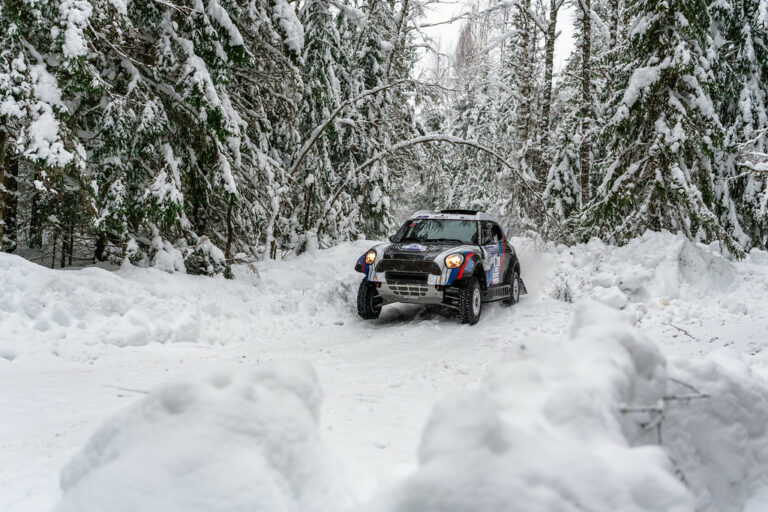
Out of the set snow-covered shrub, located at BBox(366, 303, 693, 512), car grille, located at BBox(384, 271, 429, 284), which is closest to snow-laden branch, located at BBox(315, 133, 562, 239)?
car grille, located at BBox(384, 271, 429, 284)

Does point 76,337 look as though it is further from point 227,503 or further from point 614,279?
point 614,279

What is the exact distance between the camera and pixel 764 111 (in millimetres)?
14508

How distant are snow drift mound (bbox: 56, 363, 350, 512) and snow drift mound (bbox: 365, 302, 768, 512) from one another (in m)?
0.61

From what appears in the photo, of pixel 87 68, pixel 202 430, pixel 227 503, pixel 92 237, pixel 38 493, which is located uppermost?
pixel 87 68

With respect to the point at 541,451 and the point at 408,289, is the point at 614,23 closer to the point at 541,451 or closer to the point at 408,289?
the point at 408,289

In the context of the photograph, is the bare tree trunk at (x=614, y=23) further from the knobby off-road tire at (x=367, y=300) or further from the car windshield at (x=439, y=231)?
the knobby off-road tire at (x=367, y=300)

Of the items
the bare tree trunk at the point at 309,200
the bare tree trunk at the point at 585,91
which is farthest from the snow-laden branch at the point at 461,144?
the bare tree trunk at the point at 585,91

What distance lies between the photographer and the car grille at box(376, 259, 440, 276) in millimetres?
8977

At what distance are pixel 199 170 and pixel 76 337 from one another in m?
4.29

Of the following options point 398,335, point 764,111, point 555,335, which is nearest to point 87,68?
point 398,335

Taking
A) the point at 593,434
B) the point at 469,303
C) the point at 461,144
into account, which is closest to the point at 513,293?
the point at 469,303

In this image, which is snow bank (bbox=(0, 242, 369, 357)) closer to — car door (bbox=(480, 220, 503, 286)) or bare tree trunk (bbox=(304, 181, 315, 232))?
car door (bbox=(480, 220, 503, 286))

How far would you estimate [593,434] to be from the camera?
2.20 meters

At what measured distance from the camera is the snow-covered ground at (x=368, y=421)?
2031 millimetres
